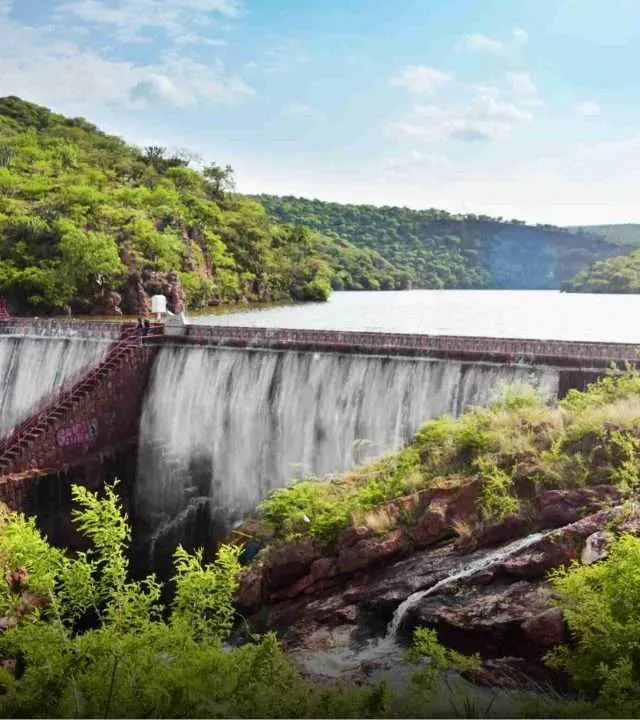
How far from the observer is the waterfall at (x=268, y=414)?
837 inches

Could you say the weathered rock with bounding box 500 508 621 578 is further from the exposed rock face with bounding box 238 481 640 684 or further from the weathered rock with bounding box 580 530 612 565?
the weathered rock with bounding box 580 530 612 565

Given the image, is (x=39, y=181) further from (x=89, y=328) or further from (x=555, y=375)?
(x=555, y=375)

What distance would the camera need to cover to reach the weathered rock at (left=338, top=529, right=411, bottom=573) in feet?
46.7

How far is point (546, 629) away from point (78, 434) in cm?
1695

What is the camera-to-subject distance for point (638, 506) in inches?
482

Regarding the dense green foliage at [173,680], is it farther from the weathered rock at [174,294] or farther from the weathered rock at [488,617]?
the weathered rock at [174,294]

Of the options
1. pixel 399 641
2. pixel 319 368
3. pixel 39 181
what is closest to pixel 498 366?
pixel 319 368

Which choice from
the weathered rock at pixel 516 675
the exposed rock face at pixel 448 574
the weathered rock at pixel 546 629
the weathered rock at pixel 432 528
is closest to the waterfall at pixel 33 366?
the exposed rock face at pixel 448 574

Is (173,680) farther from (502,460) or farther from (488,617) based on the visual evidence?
(502,460)

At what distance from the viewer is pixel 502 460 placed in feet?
49.0

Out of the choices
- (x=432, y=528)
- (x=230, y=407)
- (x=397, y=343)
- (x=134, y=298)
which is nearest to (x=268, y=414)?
(x=230, y=407)

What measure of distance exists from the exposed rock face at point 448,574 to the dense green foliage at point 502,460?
408 millimetres

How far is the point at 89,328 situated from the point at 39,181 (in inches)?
1585

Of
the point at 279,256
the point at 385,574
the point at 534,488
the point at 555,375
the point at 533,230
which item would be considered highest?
the point at 533,230
